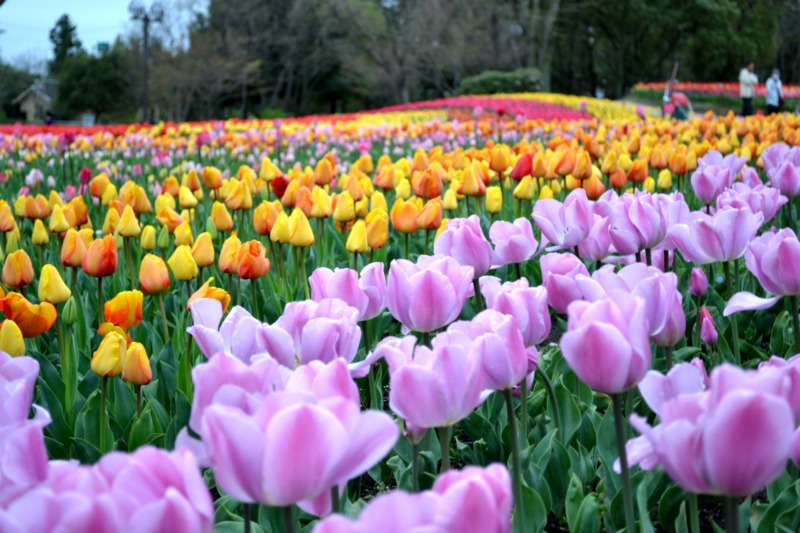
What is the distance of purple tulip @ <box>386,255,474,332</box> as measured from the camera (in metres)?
1.37

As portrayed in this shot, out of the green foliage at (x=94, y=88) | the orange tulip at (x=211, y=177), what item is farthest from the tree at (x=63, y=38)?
the orange tulip at (x=211, y=177)

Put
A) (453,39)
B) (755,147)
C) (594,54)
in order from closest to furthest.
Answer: (755,147)
(453,39)
(594,54)

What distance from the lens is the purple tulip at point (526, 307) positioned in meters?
1.31

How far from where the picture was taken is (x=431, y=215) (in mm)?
2607

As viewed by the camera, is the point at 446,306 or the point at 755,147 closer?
the point at 446,306

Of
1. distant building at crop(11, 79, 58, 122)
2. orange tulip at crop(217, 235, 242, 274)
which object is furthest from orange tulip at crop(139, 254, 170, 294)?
distant building at crop(11, 79, 58, 122)

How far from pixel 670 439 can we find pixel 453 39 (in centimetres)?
3916

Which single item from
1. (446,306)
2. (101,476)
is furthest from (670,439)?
(446,306)

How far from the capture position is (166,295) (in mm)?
2975

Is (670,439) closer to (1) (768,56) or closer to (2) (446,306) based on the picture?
(2) (446,306)

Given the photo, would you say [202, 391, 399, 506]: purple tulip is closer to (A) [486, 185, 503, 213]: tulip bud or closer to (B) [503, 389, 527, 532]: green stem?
(B) [503, 389, 527, 532]: green stem

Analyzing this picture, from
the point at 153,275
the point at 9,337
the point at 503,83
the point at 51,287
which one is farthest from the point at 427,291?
the point at 503,83

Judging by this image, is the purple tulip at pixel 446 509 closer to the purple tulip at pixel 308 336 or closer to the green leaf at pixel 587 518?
the purple tulip at pixel 308 336

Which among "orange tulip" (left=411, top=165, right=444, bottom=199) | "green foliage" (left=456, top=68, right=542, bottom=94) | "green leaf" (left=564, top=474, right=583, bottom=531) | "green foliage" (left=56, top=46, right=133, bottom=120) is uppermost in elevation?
"green foliage" (left=56, top=46, right=133, bottom=120)
